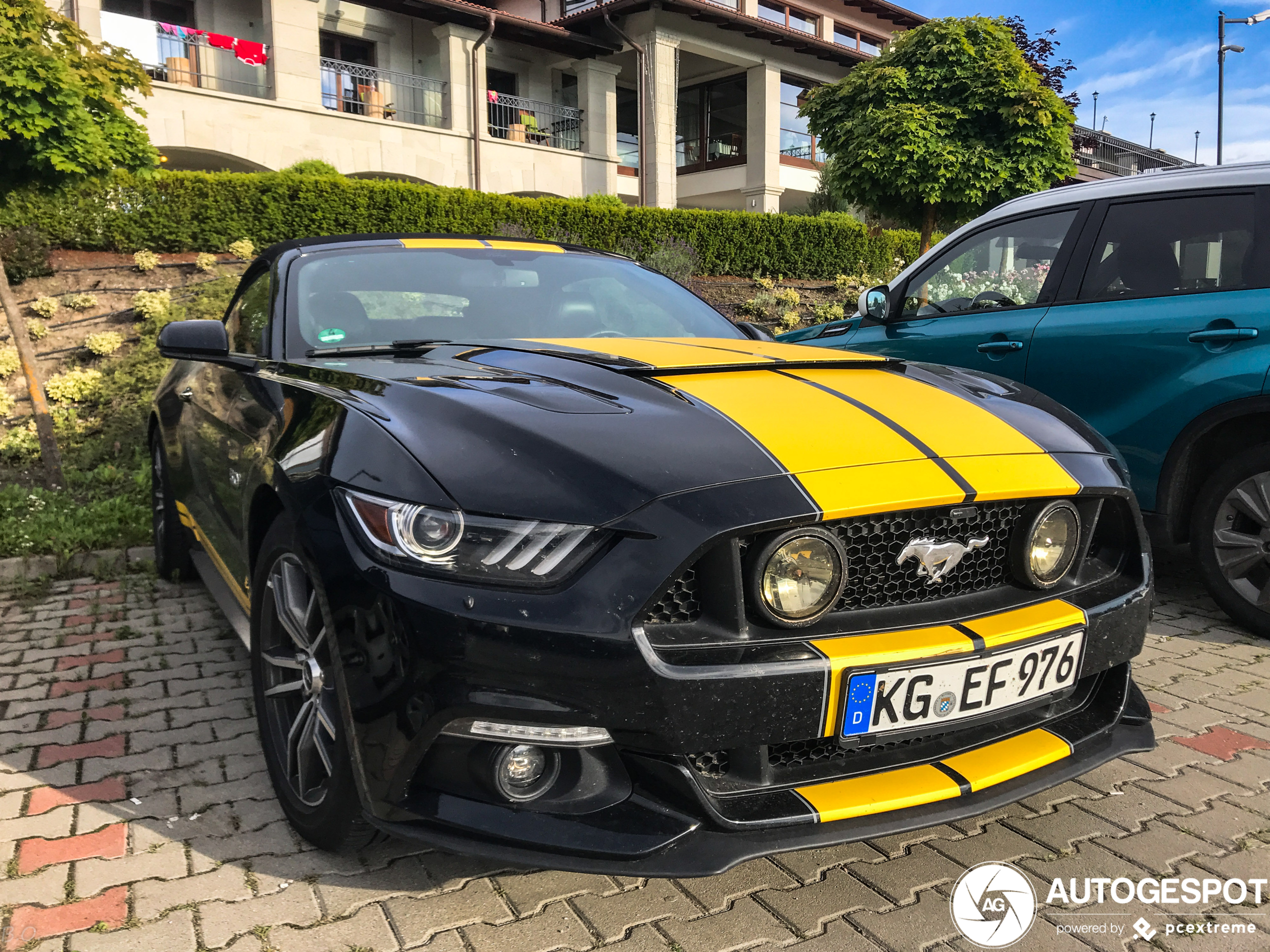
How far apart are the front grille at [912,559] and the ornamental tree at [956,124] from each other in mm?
12184

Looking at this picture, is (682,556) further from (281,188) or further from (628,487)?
(281,188)

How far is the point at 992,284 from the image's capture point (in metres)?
4.72

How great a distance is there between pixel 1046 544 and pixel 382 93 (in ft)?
66.7

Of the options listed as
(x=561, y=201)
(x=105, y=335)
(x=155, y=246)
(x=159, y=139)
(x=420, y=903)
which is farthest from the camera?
(x=159, y=139)

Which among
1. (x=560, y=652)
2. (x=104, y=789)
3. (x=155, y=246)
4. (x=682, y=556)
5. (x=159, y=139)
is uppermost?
(x=159, y=139)

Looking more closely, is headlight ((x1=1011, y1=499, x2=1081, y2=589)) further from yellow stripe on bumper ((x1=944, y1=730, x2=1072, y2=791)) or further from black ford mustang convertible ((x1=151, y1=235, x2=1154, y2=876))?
yellow stripe on bumper ((x1=944, y1=730, x2=1072, y2=791))

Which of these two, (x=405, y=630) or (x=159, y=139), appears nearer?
(x=405, y=630)

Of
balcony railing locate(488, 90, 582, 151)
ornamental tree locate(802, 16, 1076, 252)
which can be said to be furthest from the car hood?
balcony railing locate(488, 90, 582, 151)

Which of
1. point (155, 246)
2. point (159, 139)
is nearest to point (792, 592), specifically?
point (155, 246)

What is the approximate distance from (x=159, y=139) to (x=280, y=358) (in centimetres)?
1626

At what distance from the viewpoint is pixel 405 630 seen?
1.78 m

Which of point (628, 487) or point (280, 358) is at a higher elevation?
point (280, 358)

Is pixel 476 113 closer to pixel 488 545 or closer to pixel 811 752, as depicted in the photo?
pixel 488 545

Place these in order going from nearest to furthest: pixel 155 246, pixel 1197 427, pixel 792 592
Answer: pixel 792 592 < pixel 1197 427 < pixel 155 246
